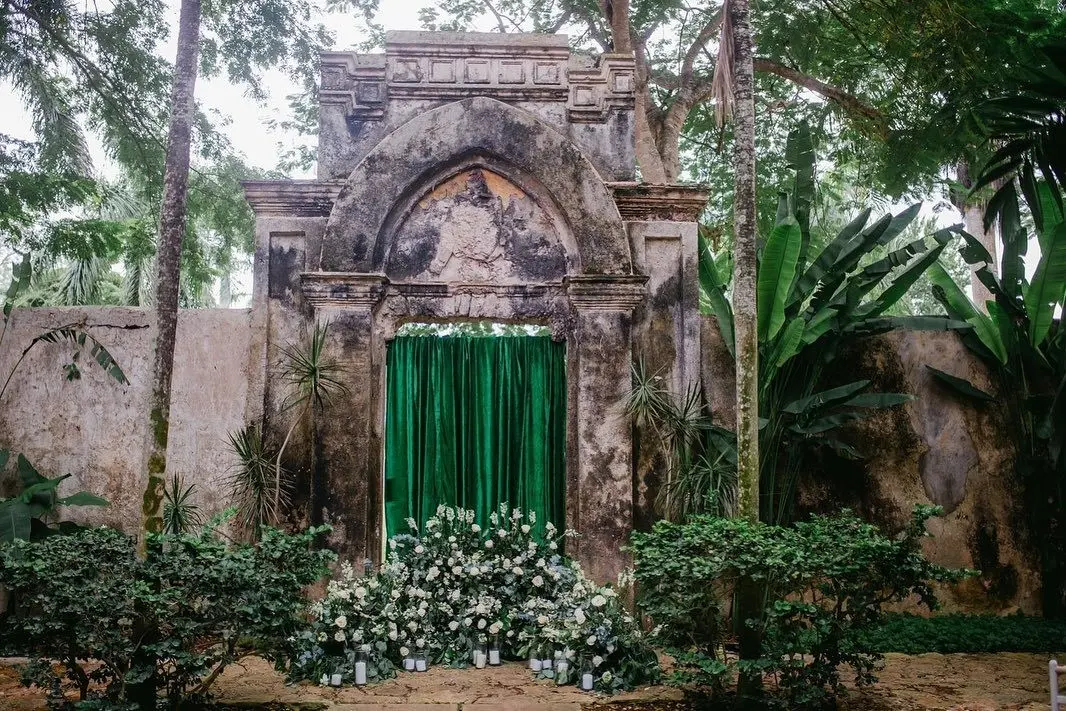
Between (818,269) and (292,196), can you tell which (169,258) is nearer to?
(292,196)

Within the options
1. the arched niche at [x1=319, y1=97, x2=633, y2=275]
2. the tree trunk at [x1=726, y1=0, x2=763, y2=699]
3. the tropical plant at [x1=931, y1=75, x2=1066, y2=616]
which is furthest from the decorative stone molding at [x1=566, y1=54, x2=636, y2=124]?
the tropical plant at [x1=931, y1=75, x2=1066, y2=616]

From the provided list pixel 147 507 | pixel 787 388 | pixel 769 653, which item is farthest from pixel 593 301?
pixel 147 507

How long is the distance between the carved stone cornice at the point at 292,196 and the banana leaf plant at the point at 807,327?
3674 mm

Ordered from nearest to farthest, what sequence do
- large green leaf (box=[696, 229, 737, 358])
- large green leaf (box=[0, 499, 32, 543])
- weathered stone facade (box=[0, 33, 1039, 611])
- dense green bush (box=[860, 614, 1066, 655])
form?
→ large green leaf (box=[0, 499, 32, 543]) → dense green bush (box=[860, 614, 1066, 655]) → weathered stone facade (box=[0, 33, 1039, 611]) → large green leaf (box=[696, 229, 737, 358])

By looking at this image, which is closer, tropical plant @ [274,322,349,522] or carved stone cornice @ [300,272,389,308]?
tropical plant @ [274,322,349,522]

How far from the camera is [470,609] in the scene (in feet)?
24.1

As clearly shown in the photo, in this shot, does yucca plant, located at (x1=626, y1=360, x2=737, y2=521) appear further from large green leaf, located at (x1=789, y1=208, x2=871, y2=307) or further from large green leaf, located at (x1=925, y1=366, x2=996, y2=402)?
large green leaf, located at (x1=925, y1=366, x2=996, y2=402)

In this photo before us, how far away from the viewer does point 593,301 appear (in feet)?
27.2

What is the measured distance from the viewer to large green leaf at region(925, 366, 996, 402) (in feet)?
28.8

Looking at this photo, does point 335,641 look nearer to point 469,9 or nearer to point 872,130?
point 872,130

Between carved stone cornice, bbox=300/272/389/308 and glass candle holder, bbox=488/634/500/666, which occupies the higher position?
carved stone cornice, bbox=300/272/389/308

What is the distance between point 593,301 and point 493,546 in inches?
91.6

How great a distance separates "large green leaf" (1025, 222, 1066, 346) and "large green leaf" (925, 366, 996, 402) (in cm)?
65

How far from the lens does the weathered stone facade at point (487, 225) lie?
8.22 metres
